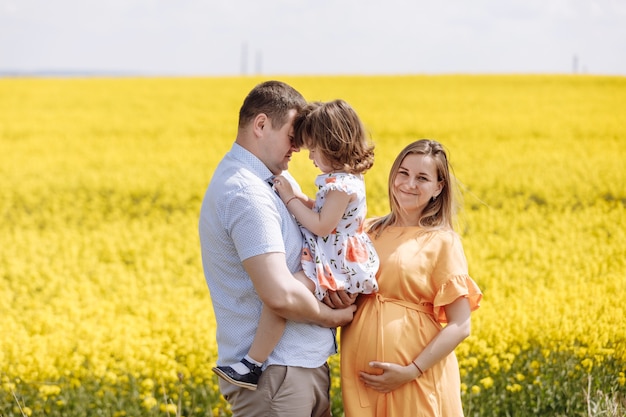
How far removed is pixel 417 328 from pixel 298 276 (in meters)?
0.51

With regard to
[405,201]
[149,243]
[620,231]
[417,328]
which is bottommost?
[149,243]

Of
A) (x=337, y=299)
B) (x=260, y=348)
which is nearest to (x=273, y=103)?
(x=337, y=299)

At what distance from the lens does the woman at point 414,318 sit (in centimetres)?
282

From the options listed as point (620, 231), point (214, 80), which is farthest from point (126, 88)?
point (620, 231)

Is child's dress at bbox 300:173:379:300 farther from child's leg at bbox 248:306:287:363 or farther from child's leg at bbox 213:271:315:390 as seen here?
child's leg at bbox 248:306:287:363

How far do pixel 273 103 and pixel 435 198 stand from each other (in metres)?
0.78

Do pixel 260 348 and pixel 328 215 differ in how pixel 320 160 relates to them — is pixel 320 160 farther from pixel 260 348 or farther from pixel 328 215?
pixel 260 348

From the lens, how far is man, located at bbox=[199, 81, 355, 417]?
101 inches

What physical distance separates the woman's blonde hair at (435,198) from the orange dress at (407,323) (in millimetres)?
80

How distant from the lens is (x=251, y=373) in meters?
2.69

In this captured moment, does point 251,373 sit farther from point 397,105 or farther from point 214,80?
point 214,80

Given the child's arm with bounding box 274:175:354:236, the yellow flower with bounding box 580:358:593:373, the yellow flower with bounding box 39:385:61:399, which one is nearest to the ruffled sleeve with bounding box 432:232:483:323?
the child's arm with bounding box 274:175:354:236

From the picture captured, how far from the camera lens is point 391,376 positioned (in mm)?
2801

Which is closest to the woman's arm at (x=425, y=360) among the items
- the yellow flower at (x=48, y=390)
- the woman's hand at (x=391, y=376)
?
the woman's hand at (x=391, y=376)
